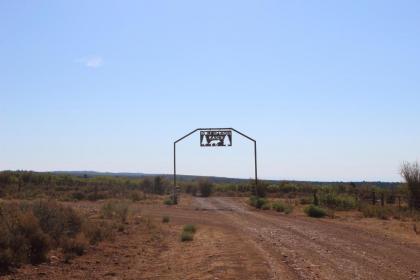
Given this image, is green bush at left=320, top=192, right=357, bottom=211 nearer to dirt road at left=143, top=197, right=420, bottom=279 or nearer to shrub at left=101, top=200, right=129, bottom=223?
dirt road at left=143, top=197, right=420, bottom=279

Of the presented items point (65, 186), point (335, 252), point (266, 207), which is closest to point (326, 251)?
point (335, 252)

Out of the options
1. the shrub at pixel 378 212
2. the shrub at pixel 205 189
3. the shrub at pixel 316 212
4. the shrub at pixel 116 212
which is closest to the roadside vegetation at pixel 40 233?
the shrub at pixel 116 212

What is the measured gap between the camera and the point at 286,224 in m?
26.9

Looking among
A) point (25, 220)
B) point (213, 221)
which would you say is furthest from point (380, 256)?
point (213, 221)

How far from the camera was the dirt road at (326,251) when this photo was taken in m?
13.0

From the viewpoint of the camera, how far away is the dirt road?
13.0 metres

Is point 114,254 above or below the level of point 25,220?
below

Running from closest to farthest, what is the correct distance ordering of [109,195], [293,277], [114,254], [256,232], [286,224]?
[293,277] < [114,254] < [256,232] < [286,224] < [109,195]

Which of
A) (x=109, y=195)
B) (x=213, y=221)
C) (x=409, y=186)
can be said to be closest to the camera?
(x=213, y=221)

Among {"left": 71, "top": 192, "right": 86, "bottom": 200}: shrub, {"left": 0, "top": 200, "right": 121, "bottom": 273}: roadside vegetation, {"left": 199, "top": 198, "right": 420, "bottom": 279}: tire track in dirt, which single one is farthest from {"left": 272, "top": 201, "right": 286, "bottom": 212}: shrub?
{"left": 71, "top": 192, "right": 86, "bottom": 200}: shrub

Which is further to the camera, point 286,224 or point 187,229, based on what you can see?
point 286,224

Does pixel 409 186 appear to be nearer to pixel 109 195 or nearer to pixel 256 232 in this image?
pixel 256 232

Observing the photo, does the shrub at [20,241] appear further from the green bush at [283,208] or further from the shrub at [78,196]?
the shrub at [78,196]

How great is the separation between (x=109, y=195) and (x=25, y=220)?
40.4 meters
